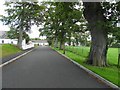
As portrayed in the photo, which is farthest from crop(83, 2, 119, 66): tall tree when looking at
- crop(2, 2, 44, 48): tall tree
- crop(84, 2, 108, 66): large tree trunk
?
crop(2, 2, 44, 48): tall tree

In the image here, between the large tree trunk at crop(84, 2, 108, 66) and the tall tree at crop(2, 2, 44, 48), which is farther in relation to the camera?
the tall tree at crop(2, 2, 44, 48)

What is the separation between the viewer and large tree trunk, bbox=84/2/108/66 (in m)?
24.2

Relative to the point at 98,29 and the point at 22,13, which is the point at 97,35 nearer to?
the point at 98,29

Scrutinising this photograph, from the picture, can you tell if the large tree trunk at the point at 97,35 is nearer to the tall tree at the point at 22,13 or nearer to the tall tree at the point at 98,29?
the tall tree at the point at 98,29

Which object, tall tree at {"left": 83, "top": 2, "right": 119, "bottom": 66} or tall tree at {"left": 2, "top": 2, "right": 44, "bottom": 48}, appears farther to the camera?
tall tree at {"left": 2, "top": 2, "right": 44, "bottom": 48}

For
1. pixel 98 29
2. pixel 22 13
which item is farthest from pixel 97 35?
pixel 22 13

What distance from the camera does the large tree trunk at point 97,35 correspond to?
24.2 meters

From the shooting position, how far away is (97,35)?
80.4ft

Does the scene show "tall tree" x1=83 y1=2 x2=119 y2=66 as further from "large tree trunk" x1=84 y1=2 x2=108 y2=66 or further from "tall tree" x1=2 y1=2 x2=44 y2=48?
"tall tree" x1=2 y1=2 x2=44 y2=48

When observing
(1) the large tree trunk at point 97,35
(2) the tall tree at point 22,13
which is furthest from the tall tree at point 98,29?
(2) the tall tree at point 22,13

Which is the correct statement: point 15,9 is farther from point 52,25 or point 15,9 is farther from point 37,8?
point 52,25

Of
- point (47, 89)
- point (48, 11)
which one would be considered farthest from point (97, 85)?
point (48, 11)

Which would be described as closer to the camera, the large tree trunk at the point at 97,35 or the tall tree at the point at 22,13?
the large tree trunk at the point at 97,35

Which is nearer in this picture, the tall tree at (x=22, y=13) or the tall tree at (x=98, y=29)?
the tall tree at (x=98, y=29)
